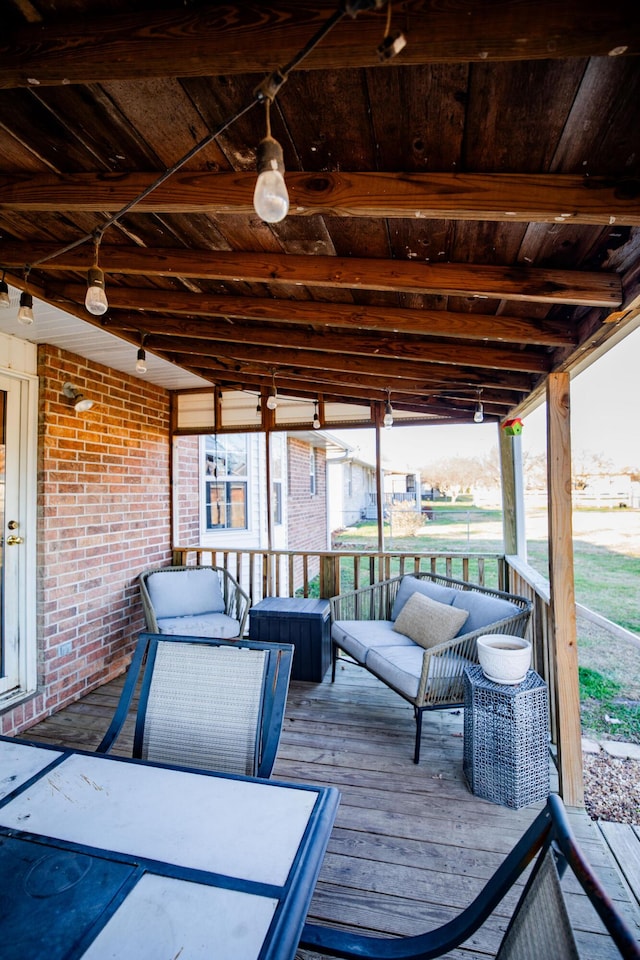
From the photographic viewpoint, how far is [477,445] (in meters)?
9.74

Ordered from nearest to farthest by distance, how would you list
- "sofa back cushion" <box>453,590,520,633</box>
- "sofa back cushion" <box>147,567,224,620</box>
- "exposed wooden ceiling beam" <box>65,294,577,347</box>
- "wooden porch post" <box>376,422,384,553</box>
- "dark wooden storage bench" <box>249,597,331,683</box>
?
"exposed wooden ceiling beam" <box>65,294,577,347</box>, "sofa back cushion" <box>453,590,520,633</box>, "dark wooden storage bench" <box>249,597,331,683</box>, "sofa back cushion" <box>147,567,224,620</box>, "wooden porch post" <box>376,422,384,553</box>

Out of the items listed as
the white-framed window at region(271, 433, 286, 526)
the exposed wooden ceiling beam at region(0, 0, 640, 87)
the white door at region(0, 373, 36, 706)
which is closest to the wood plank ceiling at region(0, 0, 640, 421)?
the exposed wooden ceiling beam at region(0, 0, 640, 87)

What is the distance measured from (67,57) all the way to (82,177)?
0.62 meters

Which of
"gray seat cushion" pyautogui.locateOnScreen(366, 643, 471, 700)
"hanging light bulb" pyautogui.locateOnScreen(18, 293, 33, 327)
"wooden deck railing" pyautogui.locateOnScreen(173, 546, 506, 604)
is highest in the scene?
"hanging light bulb" pyautogui.locateOnScreen(18, 293, 33, 327)

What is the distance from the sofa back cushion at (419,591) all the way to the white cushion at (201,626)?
4.49 feet

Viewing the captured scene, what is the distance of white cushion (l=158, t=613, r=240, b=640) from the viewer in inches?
146

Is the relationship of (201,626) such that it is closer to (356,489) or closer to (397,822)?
(397,822)

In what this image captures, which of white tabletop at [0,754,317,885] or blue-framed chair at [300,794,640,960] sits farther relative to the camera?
white tabletop at [0,754,317,885]

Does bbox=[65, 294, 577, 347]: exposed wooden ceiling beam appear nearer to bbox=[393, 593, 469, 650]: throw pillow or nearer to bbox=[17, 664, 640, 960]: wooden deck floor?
bbox=[393, 593, 469, 650]: throw pillow

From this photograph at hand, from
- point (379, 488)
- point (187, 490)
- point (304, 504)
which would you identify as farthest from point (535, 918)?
point (304, 504)

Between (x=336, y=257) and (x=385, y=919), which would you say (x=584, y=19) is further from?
(x=385, y=919)

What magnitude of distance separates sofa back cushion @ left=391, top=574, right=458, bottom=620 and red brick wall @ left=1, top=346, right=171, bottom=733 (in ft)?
7.79

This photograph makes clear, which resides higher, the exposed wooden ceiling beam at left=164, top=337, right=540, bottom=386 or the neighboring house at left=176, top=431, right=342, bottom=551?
the exposed wooden ceiling beam at left=164, top=337, right=540, bottom=386

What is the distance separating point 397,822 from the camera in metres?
2.21
